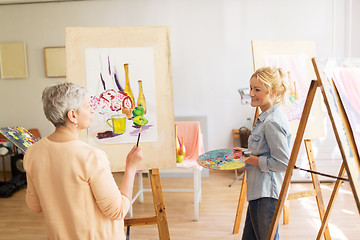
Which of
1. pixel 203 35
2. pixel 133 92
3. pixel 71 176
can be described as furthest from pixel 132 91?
pixel 203 35

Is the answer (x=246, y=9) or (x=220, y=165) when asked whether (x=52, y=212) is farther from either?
(x=246, y=9)

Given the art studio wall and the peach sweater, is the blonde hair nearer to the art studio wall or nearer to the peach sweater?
the peach sweater

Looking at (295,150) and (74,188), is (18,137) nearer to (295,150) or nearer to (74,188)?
(74,188)

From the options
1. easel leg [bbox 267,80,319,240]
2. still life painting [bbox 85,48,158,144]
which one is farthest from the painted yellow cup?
easel leg [bbox 267,80,319,240]

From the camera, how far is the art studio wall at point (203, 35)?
13.6 feet

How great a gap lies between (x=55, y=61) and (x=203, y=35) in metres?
2.10

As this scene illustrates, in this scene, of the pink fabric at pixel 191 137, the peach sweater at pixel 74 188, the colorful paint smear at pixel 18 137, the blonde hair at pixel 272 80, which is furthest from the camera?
the pink fabric at pixel 191 137

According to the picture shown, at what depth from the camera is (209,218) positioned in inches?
117

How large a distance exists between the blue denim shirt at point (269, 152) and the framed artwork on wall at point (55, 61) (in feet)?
11.6

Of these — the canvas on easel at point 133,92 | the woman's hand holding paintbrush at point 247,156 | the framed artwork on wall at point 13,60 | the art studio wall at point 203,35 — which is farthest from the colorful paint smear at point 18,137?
the framed artwork on wall at point 13,60

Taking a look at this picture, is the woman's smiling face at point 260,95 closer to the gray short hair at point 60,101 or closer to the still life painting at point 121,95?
the still life painting at point 121,95

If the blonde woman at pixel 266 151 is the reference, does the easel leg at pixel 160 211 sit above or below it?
below

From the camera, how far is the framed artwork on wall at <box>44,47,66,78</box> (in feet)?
14.5

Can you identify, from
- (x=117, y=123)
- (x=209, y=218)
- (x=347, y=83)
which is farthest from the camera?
(x=209, y=218)
